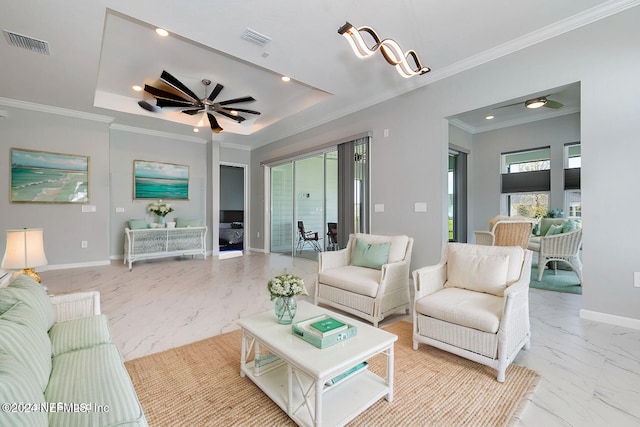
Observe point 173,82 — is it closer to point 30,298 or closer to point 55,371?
point 30,298

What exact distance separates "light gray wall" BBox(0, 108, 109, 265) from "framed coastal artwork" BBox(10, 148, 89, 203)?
0.08 m

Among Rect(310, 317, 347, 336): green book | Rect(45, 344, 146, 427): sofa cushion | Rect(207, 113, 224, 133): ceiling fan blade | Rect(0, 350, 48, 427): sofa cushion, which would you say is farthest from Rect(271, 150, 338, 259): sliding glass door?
Rect(0, 350, 48, 427): sofa cushion

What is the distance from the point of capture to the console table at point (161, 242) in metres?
5.33

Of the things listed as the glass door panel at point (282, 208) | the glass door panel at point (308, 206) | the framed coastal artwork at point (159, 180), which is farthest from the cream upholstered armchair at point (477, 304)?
the framed coastal artwork at point (159, 180)

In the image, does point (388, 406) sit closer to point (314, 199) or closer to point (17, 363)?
point (17, 363)

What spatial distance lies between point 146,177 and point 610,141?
7.38 m

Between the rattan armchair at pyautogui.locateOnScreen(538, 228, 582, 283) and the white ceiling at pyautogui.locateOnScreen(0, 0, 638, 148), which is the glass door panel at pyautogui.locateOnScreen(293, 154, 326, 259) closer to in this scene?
the white ceiling at pyautogui.locateOnScreen(0, 0, 638, 148)

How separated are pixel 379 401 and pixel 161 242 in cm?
530

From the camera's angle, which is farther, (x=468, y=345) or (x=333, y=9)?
(x=333, y=9)

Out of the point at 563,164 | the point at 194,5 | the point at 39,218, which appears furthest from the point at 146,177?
the point at 563,164

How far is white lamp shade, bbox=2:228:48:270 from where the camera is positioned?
224cm

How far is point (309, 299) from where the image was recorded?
3496mm

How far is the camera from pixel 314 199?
6691 millimetres

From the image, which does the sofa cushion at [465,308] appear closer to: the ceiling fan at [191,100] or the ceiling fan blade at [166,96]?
the ceiling fan at [191,100]
